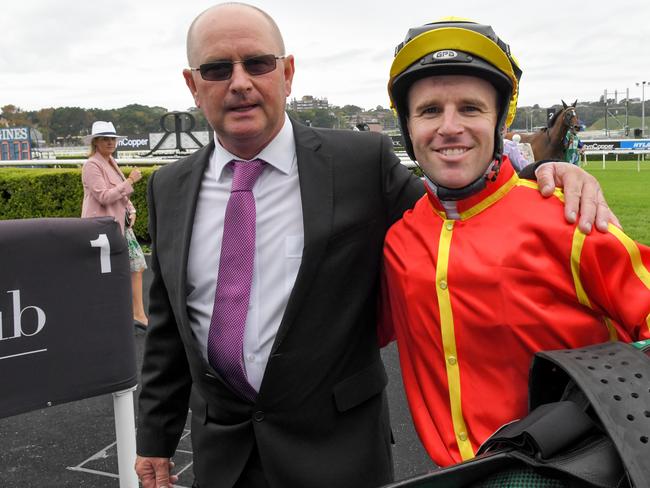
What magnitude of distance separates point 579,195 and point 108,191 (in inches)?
209

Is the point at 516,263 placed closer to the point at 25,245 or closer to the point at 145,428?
the point at 145,428

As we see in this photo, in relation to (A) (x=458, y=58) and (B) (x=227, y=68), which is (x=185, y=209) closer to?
(B) (x=227, y=68)

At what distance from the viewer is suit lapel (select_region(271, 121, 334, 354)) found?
182 centimetres

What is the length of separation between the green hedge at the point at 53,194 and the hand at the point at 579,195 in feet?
34.2

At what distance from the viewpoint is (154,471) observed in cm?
225

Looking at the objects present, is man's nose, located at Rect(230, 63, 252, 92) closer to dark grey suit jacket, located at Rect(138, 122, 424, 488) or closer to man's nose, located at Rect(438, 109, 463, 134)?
dark grey suit jacket, located at Rect(138, 122, 424, 488)

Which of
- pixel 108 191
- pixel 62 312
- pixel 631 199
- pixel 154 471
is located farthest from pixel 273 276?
pixel 631 199

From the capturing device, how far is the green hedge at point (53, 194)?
37.6ft

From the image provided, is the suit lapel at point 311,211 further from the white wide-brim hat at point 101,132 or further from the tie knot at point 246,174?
the white wide-brim hat at point 101,132

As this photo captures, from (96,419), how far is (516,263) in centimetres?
365

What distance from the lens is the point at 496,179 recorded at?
5.18 feet

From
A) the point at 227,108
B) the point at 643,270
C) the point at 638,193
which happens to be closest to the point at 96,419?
the point at 227,108

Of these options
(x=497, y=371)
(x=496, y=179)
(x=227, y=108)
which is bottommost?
(x=497, y=371)

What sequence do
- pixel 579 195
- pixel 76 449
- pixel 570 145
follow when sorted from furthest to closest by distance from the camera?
pixel 570 145 → pixel 76 449 → pixel 579 195
